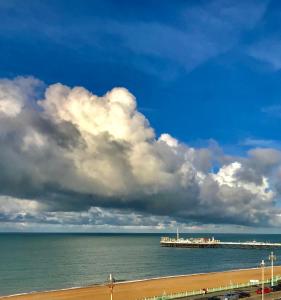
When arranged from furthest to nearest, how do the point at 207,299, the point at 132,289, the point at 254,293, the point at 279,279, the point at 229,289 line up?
the point at 279,279 < the point at 132,289 < the point at 229,289 < the point at 254,293 < the point at 207,299

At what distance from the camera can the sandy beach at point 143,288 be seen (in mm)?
79625

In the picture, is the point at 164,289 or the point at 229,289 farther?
the point at 164,289

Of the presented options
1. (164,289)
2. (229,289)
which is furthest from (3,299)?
(229,289)

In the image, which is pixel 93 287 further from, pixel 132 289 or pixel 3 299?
pixel 3 299

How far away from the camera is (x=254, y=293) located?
245 feet

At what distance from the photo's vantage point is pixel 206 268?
468ft

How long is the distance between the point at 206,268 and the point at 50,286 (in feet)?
196

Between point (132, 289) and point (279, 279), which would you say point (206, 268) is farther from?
point (132, 289)

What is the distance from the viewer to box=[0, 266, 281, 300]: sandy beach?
79625 mm

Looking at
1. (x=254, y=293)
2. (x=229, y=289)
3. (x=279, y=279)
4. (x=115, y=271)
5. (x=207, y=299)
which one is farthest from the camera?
(x=115, y=271)

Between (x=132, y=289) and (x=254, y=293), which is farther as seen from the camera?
(x=132, y=289)

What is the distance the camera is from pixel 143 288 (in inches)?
3546

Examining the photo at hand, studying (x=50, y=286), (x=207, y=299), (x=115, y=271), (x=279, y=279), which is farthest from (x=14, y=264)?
(x=207, y=299)

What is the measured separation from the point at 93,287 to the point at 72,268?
Result: 44.8 m
